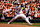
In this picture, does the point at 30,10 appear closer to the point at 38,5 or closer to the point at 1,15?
the point at 38,5

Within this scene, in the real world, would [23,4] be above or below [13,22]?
above

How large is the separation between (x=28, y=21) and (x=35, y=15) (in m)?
0.47

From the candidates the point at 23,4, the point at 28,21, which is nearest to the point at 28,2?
the point at 23,4

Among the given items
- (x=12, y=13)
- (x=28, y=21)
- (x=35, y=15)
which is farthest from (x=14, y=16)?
(x=35, y=15)

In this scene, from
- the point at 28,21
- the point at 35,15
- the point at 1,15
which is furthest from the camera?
the point at 1,15

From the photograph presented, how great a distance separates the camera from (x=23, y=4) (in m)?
3.50

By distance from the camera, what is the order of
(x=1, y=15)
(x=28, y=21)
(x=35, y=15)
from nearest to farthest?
(x=28, y=21) → (x=35, y=15) → (x=1, y=15)

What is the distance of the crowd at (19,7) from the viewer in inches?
136

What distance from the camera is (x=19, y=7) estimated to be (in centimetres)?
349

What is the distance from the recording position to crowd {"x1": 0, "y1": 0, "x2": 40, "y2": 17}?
3.46 metres

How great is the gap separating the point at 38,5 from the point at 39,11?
10.5 inches

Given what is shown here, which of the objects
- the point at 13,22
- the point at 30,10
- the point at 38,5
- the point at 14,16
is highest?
the point at 38,5

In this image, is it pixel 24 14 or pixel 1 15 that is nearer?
pixel 24 14

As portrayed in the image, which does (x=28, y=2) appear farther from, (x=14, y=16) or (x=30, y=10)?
(x=14, y=16)
